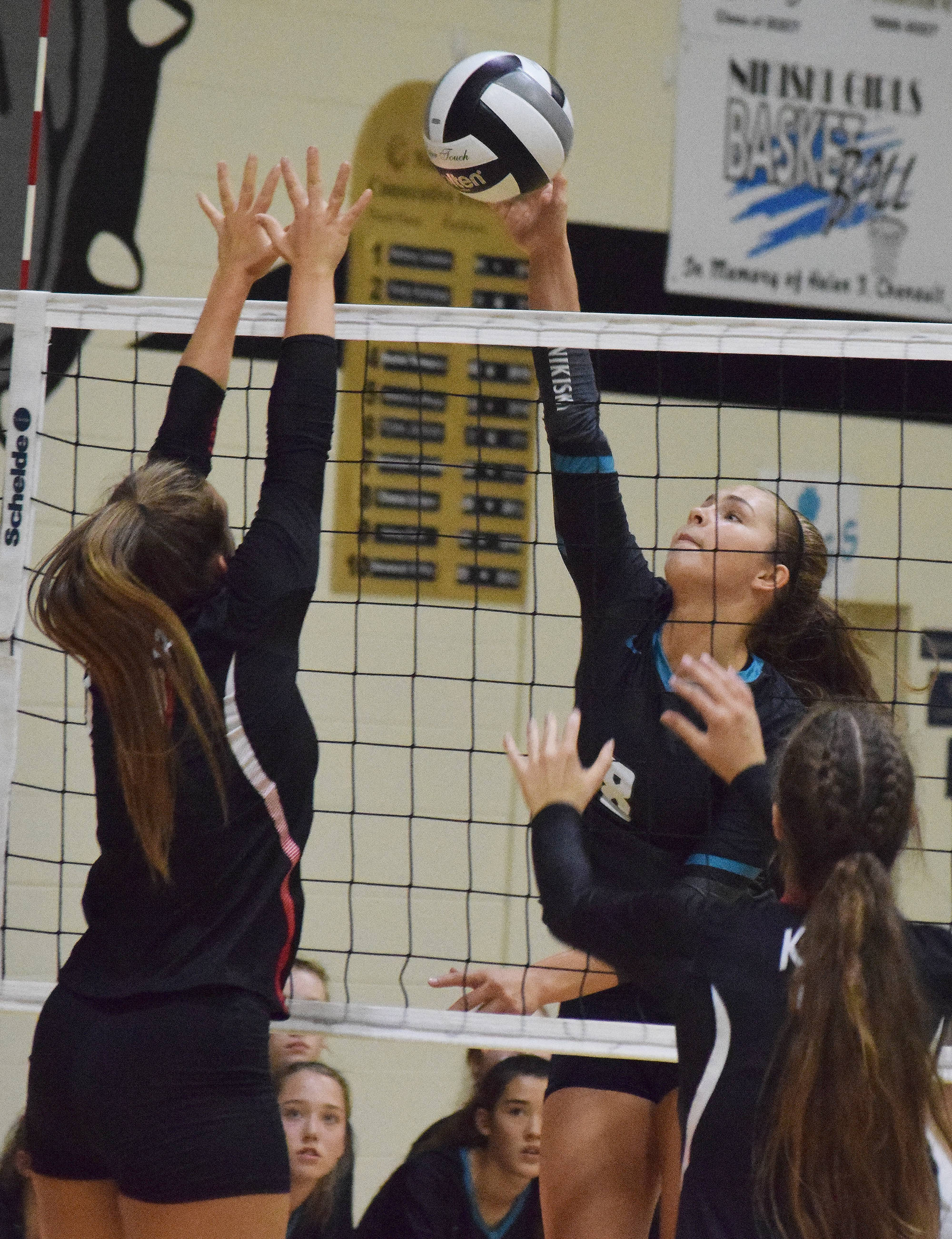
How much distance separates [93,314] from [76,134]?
6.97 ft

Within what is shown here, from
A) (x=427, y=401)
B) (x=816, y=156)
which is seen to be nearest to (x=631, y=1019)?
(x=427, y=401)

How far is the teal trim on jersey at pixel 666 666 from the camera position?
2.58 metres

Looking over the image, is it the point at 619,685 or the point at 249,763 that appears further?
the point at 619,685

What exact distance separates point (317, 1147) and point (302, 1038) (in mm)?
291

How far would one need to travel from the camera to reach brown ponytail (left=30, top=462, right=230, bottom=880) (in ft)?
6.40

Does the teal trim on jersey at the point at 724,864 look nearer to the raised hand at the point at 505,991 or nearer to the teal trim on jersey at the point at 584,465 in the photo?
the raised hand at the point at 505,991

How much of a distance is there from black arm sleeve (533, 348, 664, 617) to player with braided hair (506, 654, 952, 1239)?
2.58 ft

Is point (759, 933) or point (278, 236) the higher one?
point (278, 236)

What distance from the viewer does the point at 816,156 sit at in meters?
4.97

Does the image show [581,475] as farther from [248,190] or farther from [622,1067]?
[622,1067]

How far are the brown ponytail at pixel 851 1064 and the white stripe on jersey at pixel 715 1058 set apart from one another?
0.23 feet

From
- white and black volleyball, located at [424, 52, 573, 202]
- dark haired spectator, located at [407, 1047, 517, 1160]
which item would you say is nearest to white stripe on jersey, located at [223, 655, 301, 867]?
white and black volleyball, located at [424, 52, 573, 202]

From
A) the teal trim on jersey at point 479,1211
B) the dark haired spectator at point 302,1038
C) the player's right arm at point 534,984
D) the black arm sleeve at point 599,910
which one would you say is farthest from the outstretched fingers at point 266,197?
the teal trim on jersey at point 479,1211

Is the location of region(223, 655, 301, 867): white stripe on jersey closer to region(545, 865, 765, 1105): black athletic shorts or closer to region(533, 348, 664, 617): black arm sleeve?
region(545, 865, 765, 1105): black athletic shorts
